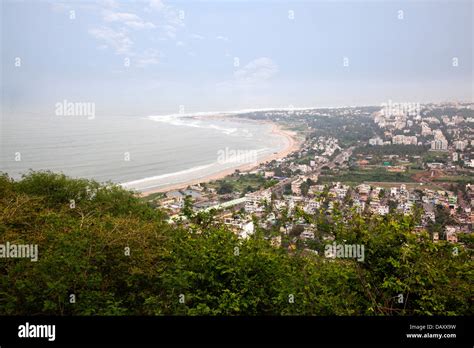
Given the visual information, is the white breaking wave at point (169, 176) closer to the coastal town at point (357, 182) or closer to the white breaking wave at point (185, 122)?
the coastal town at point (357, 182)

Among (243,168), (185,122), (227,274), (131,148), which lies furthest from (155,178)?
(185,122)

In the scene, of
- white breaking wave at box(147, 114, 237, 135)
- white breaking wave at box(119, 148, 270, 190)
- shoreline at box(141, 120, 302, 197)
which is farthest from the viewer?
white breaking wave at box(147, 114, 237, 135)

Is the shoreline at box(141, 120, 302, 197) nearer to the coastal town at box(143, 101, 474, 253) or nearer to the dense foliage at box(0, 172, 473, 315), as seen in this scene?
the coastal town at box(143, 101, 474, 253)

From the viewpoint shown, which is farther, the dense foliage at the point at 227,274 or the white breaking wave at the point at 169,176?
the white breaking wave at the point at 169,176

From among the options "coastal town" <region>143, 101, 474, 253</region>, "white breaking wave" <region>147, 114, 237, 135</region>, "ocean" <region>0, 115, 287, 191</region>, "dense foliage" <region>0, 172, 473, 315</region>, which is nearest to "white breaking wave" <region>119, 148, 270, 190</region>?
"ocean" <region>0, 115, 287, 191</region>

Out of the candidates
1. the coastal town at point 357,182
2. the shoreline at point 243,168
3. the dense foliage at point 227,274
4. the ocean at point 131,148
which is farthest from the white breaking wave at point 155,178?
the dense foliage at point 227,274
